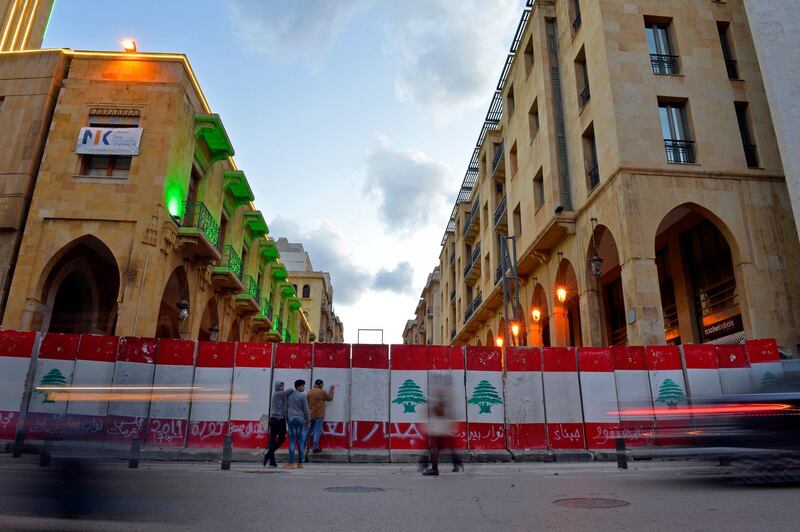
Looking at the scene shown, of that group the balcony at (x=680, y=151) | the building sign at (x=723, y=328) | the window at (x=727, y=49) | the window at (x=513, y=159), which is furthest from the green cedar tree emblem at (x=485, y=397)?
the window at (x=513, y=159)

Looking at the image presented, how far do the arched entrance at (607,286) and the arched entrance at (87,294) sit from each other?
1831cm

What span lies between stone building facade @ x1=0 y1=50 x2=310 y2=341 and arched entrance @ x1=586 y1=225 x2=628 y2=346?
47.9 ft

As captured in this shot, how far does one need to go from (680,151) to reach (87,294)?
77.8ft

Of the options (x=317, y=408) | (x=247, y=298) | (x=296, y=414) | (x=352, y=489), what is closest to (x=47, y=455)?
(x=352, y=489)

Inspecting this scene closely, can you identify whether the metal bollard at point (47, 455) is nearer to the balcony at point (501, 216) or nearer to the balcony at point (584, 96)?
the balcony at point (584, 96)

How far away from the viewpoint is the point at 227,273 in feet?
77.9

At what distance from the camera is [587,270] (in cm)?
1961

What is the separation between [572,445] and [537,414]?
112cm

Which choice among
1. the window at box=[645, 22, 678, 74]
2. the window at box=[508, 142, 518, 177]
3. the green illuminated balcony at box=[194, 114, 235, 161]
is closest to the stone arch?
the green illuminated balcony at box=[194, 114, 235, 161]

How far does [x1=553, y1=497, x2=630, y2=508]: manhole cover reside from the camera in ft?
18.0

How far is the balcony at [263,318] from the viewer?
31.6 meters

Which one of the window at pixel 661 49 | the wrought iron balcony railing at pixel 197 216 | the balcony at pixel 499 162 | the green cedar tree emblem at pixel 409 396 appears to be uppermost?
the balcony at pixel 499 162

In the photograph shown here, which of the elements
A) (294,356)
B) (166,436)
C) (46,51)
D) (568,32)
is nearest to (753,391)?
(294,356)

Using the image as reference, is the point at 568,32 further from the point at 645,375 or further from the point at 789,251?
the point at 645,375
